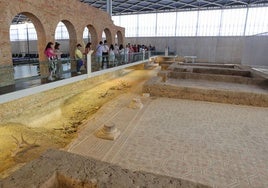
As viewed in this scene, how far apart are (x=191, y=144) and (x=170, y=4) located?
2960cm

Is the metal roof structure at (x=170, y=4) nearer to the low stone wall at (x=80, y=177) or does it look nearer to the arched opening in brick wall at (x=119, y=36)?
the arched opening in brick wall at (x=119, y=36)

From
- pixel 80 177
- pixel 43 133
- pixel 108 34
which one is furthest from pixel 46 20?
pixel 80 177

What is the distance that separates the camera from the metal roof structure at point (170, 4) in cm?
2863

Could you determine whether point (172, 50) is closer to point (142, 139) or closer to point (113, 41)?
point (113, 41)

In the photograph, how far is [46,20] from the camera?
1069 cm

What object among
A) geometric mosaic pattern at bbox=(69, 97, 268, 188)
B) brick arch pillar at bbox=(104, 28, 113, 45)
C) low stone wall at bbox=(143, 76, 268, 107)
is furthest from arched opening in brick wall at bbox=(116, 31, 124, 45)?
geometric mosaic pattern at bbox=(69, 97, 268, 188)

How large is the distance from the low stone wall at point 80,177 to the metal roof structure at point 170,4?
2995 centimetres

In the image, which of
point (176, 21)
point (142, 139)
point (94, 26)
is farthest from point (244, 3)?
point (142, 139)

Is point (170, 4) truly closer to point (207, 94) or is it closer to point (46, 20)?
point (46, 20)

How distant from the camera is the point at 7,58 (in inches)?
336

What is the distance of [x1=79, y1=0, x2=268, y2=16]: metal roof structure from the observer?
28.6 m

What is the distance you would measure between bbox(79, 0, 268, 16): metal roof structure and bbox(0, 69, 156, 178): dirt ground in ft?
71.7

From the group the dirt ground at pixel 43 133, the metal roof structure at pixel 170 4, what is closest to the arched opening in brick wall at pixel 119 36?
the metal roof structure at pixel 170 4

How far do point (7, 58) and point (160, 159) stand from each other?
7804 mm
